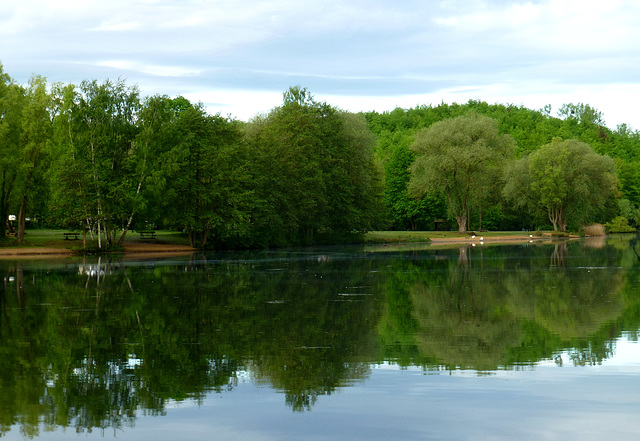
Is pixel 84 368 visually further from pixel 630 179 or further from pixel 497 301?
pixel 630 179

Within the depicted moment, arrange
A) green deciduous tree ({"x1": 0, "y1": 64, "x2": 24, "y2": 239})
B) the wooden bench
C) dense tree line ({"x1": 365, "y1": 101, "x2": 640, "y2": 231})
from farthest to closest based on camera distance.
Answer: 1. dense tree line ({"x1": 365, "y1": 101, "x2": 640, "y2": 231})
2. the wooden bench
3. green deciduous tree ({"x1": 0, "y1": 64, "x2": 24, "y2": 239})

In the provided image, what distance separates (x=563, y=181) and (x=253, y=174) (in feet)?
152

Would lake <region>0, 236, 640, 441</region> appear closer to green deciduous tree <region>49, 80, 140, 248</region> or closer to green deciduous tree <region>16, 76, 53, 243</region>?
green deciduous tree <region>49, 80, 140, 248</region>

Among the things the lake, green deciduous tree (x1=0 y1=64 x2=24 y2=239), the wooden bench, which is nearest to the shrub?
the wooden bench

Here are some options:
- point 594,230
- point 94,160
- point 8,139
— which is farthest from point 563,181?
point 8,139

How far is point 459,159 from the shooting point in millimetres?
90000

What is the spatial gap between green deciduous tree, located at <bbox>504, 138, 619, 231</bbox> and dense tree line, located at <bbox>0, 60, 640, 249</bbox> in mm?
176

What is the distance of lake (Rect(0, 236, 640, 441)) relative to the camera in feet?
25.8

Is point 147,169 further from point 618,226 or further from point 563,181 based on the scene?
point 618,226

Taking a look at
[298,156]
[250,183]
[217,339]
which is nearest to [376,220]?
[298,156]

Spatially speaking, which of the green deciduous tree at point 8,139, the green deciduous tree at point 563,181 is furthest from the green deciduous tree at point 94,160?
the green deciduous tree at point 563,181

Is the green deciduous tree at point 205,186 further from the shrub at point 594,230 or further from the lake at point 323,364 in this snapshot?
the shrub at point 594,230

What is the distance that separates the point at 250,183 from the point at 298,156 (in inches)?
400

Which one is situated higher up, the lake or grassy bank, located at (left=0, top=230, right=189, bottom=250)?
grassy bank, located at (left=0, top=230, right=189, bottom=250)
